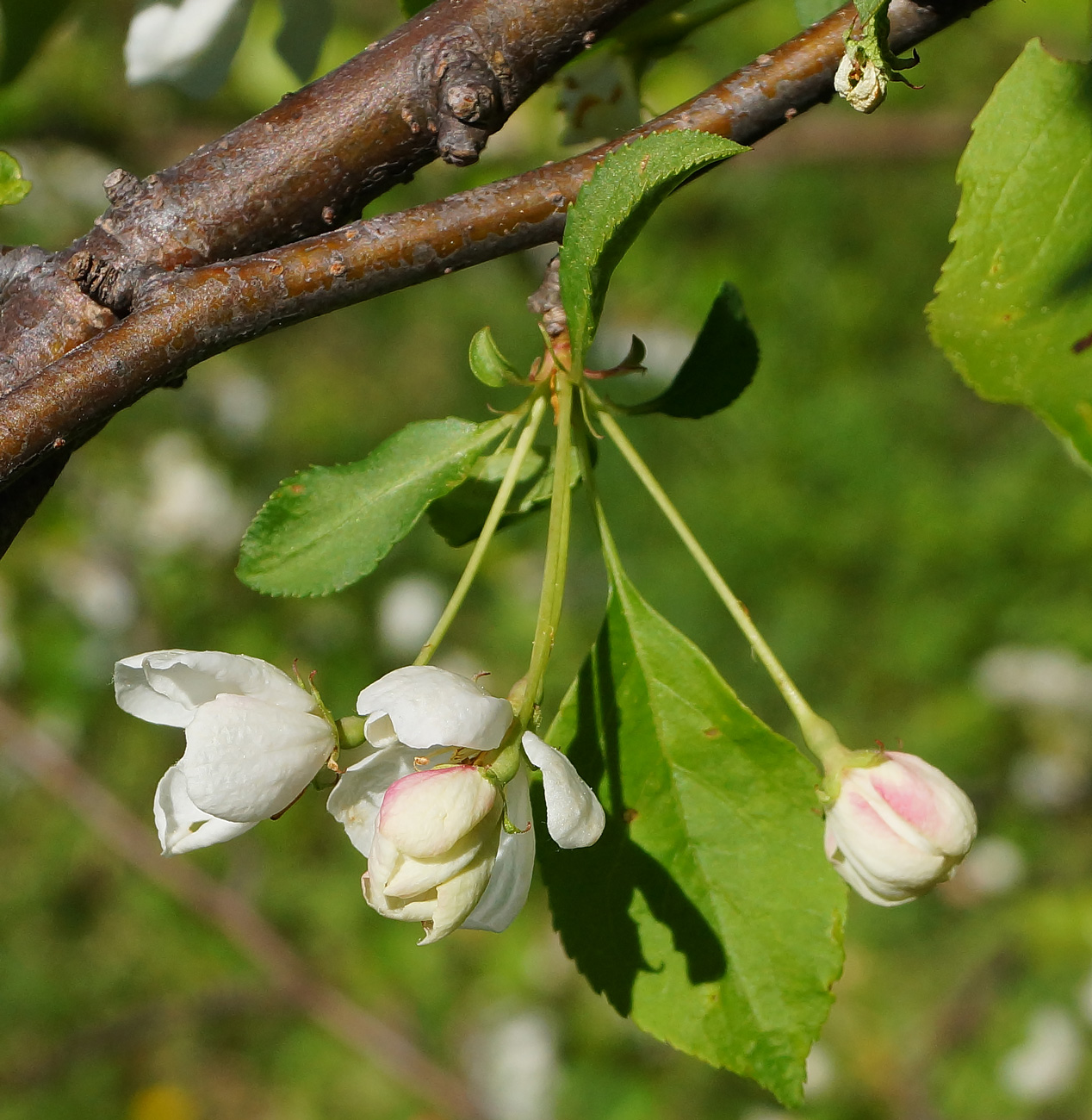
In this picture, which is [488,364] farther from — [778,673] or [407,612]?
[407,612]

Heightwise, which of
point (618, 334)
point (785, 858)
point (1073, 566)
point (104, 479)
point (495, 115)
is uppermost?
point (495, 115)

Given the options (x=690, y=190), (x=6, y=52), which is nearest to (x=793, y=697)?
(x=6, y=52)

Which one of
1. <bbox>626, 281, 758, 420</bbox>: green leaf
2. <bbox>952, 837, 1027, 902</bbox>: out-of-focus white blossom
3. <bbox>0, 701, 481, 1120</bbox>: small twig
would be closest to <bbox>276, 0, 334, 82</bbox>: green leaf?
<bbox>626, 281, 758, 420</bbox>: green leaf

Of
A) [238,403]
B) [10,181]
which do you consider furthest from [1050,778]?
[10,181]

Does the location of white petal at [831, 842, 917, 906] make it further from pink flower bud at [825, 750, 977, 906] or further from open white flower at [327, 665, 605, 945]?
open white flower at [327, 665, 605, 945]

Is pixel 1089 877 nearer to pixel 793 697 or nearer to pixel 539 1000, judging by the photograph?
pixel 539 1000
